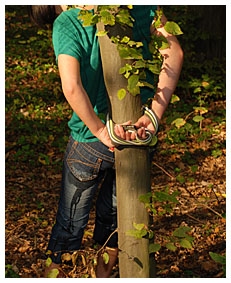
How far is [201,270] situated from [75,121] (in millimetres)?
1853

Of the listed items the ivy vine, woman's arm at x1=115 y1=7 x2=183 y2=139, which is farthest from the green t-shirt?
the ivy vine

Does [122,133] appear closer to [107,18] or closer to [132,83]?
[132,83]

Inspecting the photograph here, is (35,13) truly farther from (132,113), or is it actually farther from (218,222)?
(218,222)

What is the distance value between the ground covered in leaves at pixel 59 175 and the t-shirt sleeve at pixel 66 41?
61 cm

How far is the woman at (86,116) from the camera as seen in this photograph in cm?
200

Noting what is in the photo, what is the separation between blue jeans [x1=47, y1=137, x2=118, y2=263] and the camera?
8.05 ft

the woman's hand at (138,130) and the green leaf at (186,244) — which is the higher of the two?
the woman's hand at (138,130)

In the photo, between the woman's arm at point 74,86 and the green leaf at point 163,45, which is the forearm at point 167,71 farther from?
the woman's arm at point 74,86

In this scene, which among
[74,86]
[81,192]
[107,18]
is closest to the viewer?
[107,18]

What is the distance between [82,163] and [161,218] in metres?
1.91

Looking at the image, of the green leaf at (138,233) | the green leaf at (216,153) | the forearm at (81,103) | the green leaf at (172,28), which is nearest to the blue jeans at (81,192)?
the forearm at (81,103)

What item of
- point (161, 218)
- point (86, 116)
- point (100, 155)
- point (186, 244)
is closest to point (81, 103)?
point (86, 116)

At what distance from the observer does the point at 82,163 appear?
2477 mm
